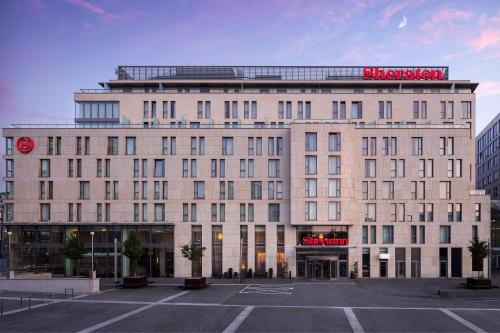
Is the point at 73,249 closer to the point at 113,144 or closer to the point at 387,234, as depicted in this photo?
the point at 113,144

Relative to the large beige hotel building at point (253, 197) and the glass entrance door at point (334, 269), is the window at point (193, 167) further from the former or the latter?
the glass entrance door at point (334, 269)

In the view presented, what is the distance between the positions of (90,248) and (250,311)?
3417cm

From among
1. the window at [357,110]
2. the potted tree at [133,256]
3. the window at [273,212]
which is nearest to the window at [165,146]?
the potted tree at [133,256]

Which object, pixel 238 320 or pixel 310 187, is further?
pixel 310 187

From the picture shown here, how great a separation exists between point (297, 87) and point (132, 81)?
29791 millimetres

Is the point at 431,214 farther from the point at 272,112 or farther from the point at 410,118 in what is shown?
the point at 272,112

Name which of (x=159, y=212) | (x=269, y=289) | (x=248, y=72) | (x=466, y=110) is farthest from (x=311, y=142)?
(x=466, y=110)

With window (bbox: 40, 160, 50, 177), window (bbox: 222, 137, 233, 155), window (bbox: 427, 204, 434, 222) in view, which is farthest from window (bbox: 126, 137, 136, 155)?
window (bbox: 427, 204, 434, 222)

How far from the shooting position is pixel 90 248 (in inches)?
2420

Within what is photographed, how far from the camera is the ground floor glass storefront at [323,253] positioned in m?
59.5

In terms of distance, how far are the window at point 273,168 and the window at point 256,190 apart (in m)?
2.05

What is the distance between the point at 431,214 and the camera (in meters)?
61.5

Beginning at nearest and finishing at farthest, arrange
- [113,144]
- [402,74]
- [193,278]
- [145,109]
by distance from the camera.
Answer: [193,278] < [113,144] < [145,109] < [402,74]

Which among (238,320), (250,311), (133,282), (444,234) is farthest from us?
(444,234)
